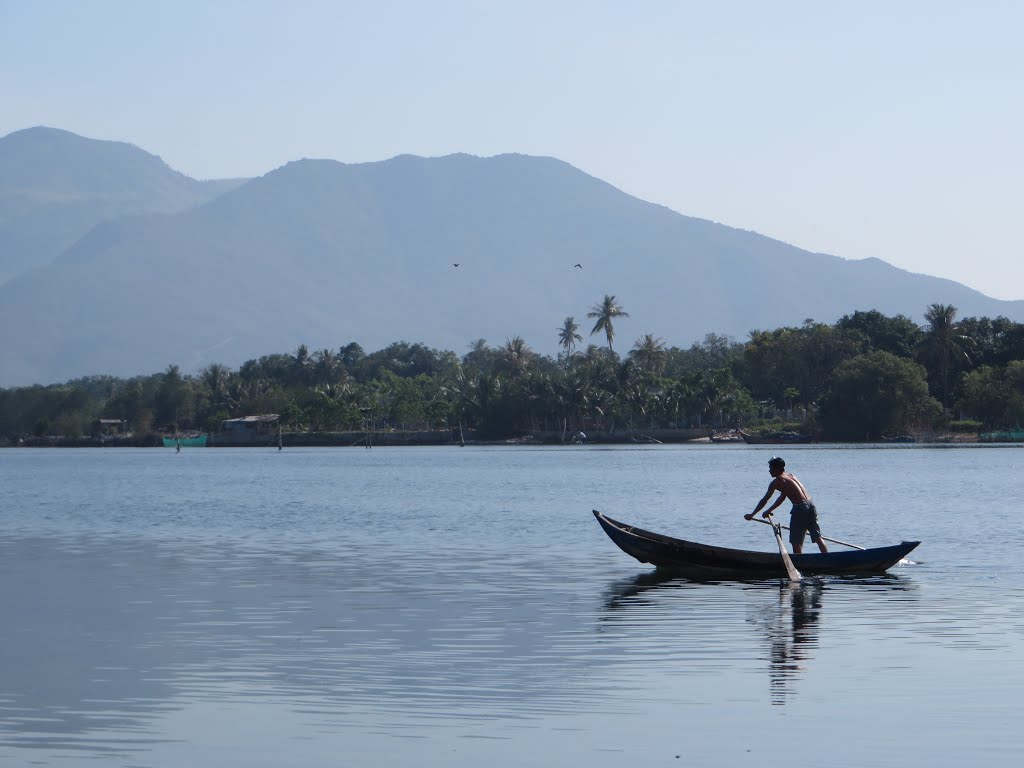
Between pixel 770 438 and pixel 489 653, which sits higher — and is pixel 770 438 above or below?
above

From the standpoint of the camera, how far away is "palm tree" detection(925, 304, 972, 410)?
150625 mm

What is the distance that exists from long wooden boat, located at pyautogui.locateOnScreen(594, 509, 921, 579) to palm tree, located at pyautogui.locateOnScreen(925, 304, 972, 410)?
128 meters

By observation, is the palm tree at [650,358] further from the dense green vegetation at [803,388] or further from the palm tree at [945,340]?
the palm tree at [945,340]

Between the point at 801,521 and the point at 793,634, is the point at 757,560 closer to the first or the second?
the point at 801,521

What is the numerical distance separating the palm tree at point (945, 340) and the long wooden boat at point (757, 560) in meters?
128

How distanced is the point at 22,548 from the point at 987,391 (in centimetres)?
12011

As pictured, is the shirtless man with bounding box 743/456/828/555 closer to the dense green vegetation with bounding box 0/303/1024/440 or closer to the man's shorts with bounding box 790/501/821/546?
the man's shorts with bounding box 790/501/821/546

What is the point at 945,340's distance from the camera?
495ft

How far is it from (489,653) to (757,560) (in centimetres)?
1005

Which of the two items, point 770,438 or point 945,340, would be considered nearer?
point 945,340

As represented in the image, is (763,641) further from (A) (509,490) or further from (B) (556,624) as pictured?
(A) (509,490)

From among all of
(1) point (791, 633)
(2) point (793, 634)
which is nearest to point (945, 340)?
(1) point (791, 633)

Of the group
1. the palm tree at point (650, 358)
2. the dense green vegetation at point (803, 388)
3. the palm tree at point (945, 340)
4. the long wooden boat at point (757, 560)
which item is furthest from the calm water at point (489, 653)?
the palm tree at point (650, 358)

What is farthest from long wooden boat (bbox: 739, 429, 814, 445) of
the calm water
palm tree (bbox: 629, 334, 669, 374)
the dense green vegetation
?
the calm water
